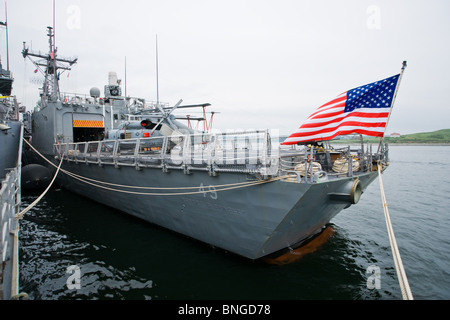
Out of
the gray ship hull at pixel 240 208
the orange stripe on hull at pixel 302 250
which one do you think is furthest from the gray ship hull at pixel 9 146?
the orange stripe on hull at pixel 302 250

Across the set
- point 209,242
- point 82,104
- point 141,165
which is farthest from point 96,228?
point 82,104

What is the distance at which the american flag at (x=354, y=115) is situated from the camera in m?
6.13

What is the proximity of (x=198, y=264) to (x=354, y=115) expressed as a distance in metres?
5.88

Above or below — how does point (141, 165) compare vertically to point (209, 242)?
above

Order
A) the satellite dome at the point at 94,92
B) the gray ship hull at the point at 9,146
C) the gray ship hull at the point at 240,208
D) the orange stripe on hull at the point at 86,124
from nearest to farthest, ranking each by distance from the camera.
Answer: the gray ship hull at the point at 240,208 → the gray ship hull at the point at 9,146 → the orange stripe on hull at the point at 86,124 → the satellite dome at the point at 94,92

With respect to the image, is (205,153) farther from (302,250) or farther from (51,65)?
(51,65)

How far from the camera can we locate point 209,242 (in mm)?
7680

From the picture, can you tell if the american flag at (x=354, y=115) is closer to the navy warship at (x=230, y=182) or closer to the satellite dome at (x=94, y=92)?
the navy warship at (x=230, y=182)

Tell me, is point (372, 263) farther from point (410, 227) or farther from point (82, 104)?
point (82, 104)

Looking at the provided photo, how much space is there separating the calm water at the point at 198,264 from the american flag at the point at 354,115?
12.2 feet

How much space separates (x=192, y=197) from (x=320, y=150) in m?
4.88

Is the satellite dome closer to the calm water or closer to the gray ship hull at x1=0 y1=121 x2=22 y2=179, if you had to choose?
the gray ship hull at x1=0 y1=121 x2=22 y2=179

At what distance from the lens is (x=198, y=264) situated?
6.91 metres

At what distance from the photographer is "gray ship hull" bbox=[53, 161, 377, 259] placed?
575cm
